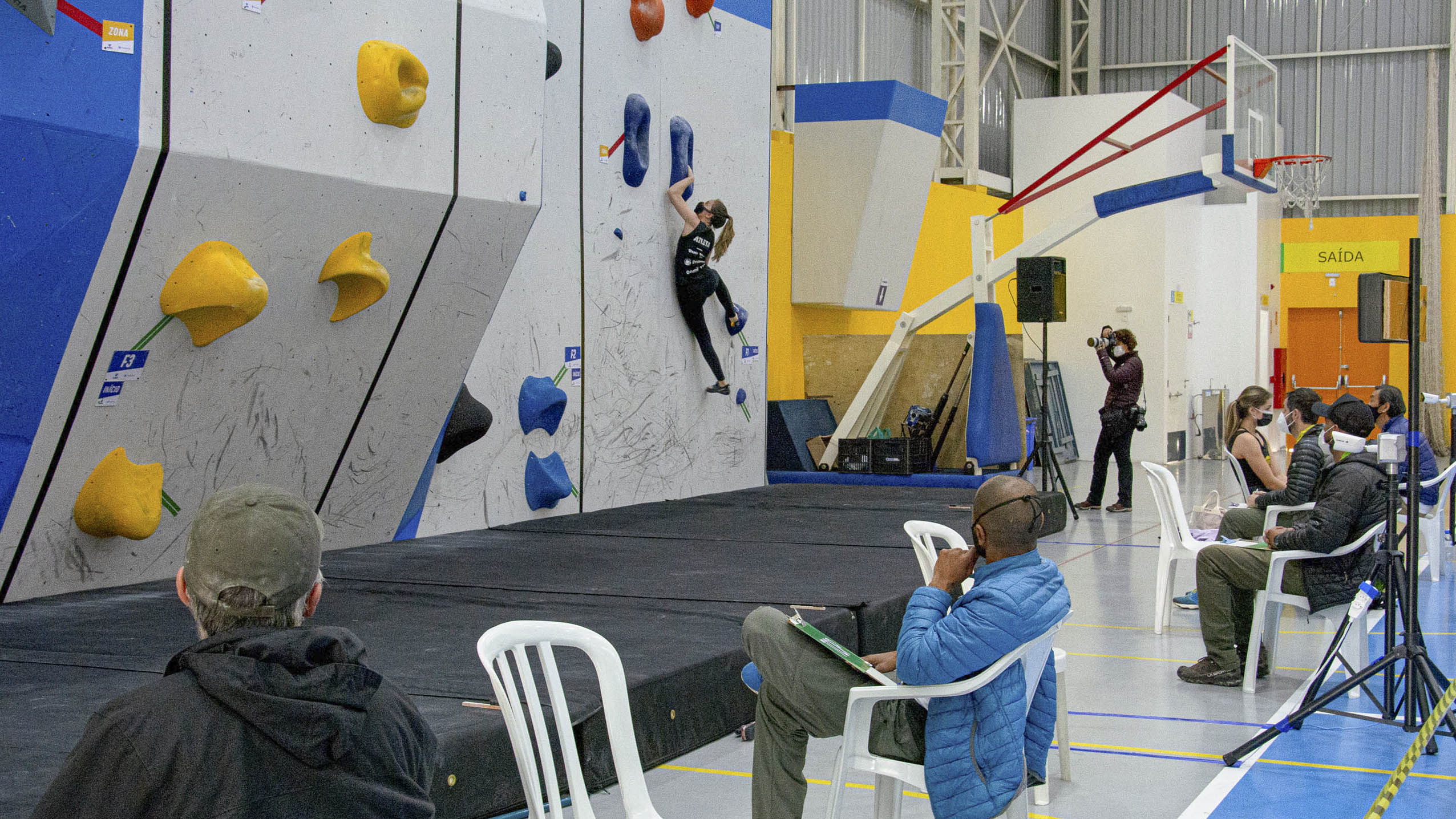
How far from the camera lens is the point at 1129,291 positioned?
14.0 metres

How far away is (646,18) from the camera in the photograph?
7.57 meters

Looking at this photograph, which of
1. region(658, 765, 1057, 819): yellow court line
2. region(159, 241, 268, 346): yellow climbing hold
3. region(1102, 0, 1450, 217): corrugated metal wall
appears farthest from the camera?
region(1102, 0, 1450, 217): corrugated metal wall

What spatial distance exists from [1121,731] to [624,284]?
4.29 m

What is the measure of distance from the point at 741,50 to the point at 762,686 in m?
6.62

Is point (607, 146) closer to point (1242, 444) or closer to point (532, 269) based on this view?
point (532, 269)

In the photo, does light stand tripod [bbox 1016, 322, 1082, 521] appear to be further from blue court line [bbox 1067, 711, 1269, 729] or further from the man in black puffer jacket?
blue court line [bbox 1067, 711, 1269, 729]

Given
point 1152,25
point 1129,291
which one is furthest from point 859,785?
point 1152,25

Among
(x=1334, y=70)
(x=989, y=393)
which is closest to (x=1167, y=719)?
(x=989, y=393)

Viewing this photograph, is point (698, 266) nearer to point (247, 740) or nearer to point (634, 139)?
point (634, 139)

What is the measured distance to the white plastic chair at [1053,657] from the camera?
3.58 metres

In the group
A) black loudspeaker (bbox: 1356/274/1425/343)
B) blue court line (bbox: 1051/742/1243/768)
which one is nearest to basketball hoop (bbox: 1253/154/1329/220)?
black loudspeaker (bbox: 1356/274/1425/343)

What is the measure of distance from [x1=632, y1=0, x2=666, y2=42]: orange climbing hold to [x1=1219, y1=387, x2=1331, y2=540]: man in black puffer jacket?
4.07m

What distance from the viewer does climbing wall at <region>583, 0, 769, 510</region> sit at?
741 cm

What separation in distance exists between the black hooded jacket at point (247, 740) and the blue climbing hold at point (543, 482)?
5465mm
